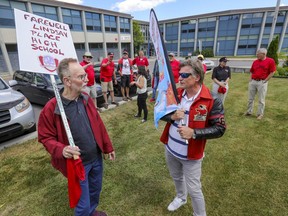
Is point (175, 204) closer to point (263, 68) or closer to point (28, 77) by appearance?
point (263, 68)

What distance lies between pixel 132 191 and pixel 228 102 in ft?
18.8

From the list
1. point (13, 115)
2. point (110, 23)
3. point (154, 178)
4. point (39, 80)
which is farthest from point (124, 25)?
point (154, 178)

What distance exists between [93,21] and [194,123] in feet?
108

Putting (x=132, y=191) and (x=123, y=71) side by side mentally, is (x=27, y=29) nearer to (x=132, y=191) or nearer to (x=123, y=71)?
(x=132, y=191)

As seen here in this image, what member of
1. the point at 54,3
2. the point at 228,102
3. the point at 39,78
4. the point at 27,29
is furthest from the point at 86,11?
the point at 27,29

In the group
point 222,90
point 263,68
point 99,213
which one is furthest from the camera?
point 222,90

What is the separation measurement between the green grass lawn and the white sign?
6.57ft

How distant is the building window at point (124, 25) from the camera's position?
115 ft

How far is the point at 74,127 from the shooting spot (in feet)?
5.85

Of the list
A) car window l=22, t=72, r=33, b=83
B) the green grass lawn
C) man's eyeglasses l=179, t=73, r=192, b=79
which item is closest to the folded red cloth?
the green grass lawn

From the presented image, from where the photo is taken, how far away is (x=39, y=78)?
684 cm

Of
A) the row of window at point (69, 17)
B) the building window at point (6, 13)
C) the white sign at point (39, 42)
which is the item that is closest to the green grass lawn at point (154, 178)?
the white sign at point (39, 42)

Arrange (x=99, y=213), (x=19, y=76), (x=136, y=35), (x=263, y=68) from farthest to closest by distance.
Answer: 1. (x=136, y=35)
2. (x=19, y=76)
3. (x=263, y=68)
4. (x=99, y=213)

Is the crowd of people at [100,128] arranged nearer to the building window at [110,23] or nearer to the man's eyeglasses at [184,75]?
the man's eyeglasses at [184,75]
